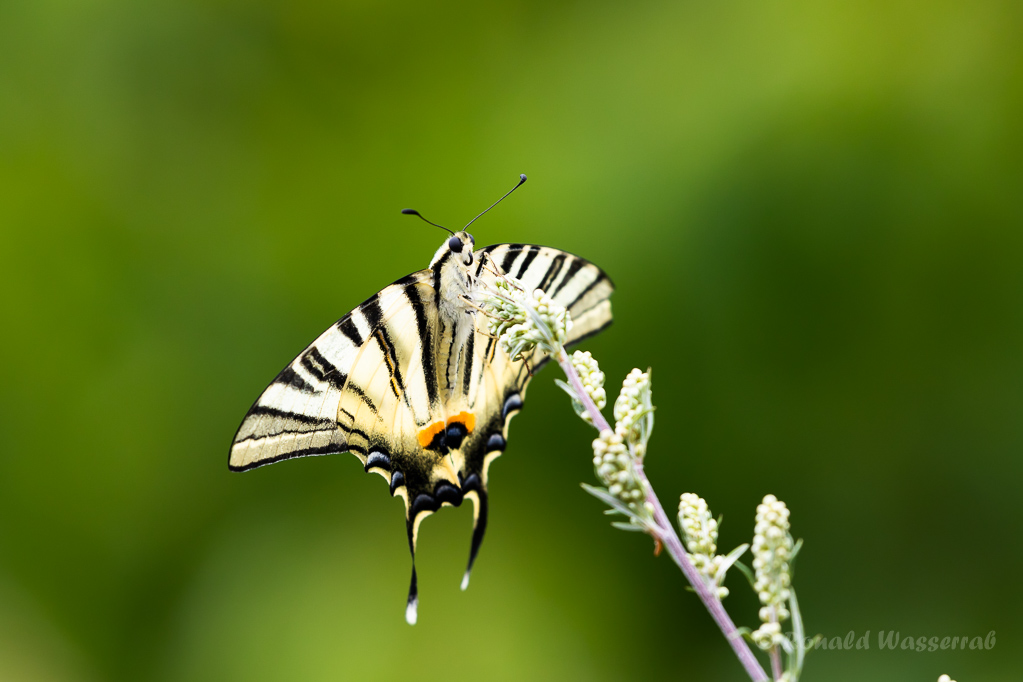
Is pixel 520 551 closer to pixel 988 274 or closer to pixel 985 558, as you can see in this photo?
pixel 985 558

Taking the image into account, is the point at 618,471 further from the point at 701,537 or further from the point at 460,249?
the point at 460,249

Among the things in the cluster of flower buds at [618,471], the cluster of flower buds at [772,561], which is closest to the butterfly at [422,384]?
the cluster of flower buds at [618,471]

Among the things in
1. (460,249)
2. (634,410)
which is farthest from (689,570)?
(460,249)

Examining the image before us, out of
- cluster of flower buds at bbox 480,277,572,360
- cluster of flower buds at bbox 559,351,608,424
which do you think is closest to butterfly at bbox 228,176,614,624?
cluster of flower buds at bbox 480,277,572,360

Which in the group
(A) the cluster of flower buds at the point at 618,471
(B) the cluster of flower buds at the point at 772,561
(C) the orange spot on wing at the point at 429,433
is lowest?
(B) the cluster of flower buds at the point at 772,561

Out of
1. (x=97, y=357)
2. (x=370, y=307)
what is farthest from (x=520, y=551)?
(x=97, y=357)

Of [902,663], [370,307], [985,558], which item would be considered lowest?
[902,663]

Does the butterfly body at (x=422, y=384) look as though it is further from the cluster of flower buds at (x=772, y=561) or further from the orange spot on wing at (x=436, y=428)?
the cluster of flower buds at (x=772, y=561)
